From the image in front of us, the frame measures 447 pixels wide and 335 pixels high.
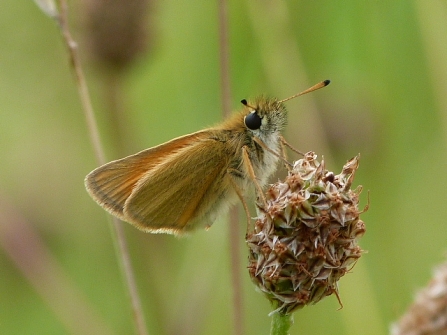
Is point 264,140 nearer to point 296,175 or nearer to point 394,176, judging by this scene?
point 296,175

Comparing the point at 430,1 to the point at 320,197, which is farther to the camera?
the point at 430,1

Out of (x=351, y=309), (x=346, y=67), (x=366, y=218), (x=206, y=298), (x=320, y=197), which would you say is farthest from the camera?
(x=346, y=67)

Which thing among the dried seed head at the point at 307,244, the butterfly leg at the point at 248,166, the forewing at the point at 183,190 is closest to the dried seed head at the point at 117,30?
the forewing at the point at 183,190

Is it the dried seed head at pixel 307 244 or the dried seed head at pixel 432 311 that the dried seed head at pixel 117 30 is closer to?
the dried seed head at pixel 307 244

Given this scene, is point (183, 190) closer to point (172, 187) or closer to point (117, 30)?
point (172, 187)

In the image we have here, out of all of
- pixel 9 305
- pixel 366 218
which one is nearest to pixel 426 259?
pixel 366 218

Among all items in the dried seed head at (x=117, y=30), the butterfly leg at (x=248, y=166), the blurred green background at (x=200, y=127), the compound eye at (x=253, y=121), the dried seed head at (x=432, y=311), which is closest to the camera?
the dried seed head at (x=432, y=311)
